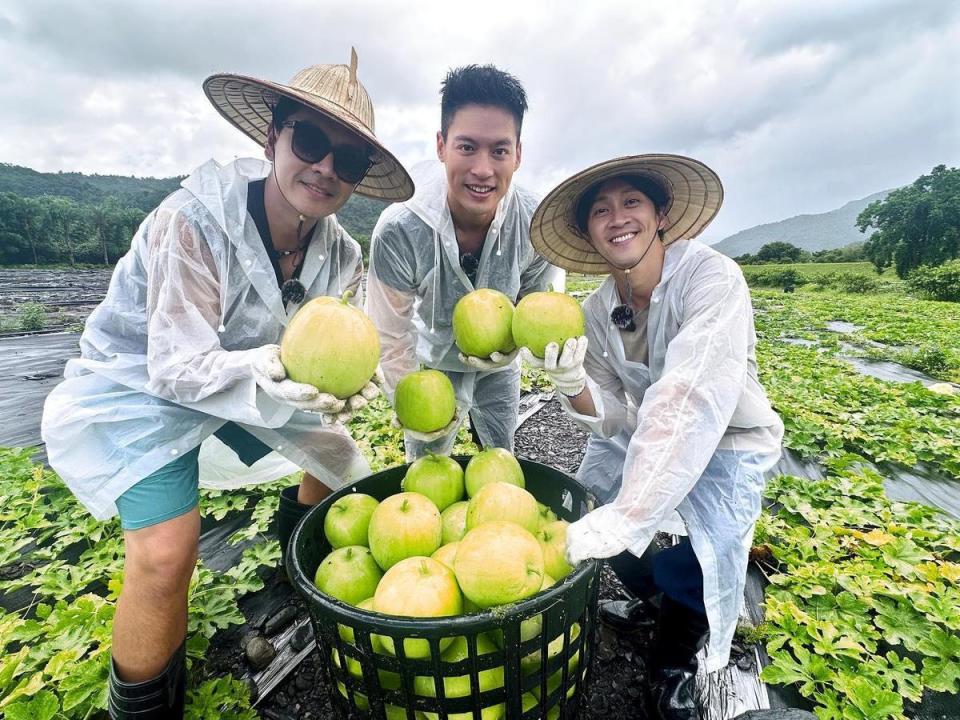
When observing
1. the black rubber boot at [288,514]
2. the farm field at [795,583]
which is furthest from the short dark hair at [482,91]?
the farm field at [795,583]

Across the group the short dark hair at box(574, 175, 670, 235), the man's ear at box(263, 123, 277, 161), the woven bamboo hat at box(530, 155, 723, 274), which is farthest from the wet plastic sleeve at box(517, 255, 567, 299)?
the man's ear at box(263, 123, 277, 161)

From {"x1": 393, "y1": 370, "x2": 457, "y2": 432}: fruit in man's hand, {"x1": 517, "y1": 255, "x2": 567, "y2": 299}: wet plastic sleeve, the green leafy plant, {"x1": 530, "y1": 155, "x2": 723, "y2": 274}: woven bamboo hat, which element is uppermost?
{"x1": 530, "y1": 155, "x2": 723, "y2": 274}: woven bamboo hat

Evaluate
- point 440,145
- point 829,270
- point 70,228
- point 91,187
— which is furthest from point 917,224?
point 91,187

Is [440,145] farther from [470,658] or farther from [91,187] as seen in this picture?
[91,187]

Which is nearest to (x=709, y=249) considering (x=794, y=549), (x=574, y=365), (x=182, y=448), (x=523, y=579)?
(x=574, y=365)

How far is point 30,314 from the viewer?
1125 centimetres

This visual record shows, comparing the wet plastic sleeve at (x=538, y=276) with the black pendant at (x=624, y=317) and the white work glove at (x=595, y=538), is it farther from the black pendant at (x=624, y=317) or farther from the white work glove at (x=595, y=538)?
the white work glove at (x=595, y=538)

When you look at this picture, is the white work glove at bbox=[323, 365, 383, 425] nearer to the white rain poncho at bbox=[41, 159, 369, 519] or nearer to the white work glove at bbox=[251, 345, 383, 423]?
the white work glove at bbox=[251, 345, 383, 423]

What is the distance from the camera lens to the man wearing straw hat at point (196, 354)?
189 cm

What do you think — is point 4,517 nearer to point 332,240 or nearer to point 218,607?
point 218,607

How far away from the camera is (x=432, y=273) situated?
121 inches

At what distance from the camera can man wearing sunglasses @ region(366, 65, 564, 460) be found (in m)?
2.75

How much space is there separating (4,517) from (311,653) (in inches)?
98.9

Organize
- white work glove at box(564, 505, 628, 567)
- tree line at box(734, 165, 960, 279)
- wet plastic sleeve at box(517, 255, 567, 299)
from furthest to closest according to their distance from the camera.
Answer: tree line at box(734, 165, 960, 279) < wet plastic sleeve at box(517, 255, 567, 299) < white work glove at box(564, 505, 628, 567)
